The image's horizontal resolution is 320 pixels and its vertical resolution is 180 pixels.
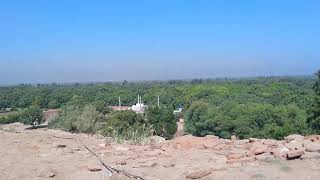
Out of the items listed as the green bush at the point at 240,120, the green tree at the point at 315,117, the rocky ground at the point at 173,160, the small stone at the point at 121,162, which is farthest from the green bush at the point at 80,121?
the small stone at the point at 121,162

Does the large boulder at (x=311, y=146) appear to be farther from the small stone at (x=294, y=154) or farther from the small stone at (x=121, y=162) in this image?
the small stone at (x=121, y=162)

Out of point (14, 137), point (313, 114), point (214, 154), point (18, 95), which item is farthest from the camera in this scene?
point (18, 95)

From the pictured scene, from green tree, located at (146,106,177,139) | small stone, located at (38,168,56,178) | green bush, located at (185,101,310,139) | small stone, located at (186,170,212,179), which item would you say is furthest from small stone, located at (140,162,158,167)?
green tree, located at (146,106,177,139)

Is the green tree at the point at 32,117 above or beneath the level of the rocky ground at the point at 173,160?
beneath

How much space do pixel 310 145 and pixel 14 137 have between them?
8298 millimetres

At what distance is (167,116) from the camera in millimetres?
37562

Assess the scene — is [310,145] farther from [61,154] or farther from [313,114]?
[313,114]

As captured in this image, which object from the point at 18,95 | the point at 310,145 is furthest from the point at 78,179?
the point at 18,95

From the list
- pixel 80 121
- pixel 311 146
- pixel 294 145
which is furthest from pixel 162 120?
pixel 311 146

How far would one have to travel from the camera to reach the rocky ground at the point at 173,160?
6809mm

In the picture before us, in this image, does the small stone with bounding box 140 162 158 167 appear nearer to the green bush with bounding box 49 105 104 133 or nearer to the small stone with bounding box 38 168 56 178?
the small stone with bounding box 38 168 56 178

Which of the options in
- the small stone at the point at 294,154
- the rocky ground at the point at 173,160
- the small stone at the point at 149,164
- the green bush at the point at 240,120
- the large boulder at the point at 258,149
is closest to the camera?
→ the rocky ground at the point at 173,160

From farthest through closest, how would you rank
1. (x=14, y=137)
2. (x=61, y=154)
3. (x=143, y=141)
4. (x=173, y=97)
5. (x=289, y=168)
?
(x=173, y=97)
(x=14, y=137)
(x=143, y=141)
(x=61, y=154)
(x=289, y=168)

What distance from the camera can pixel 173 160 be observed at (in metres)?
8.05
